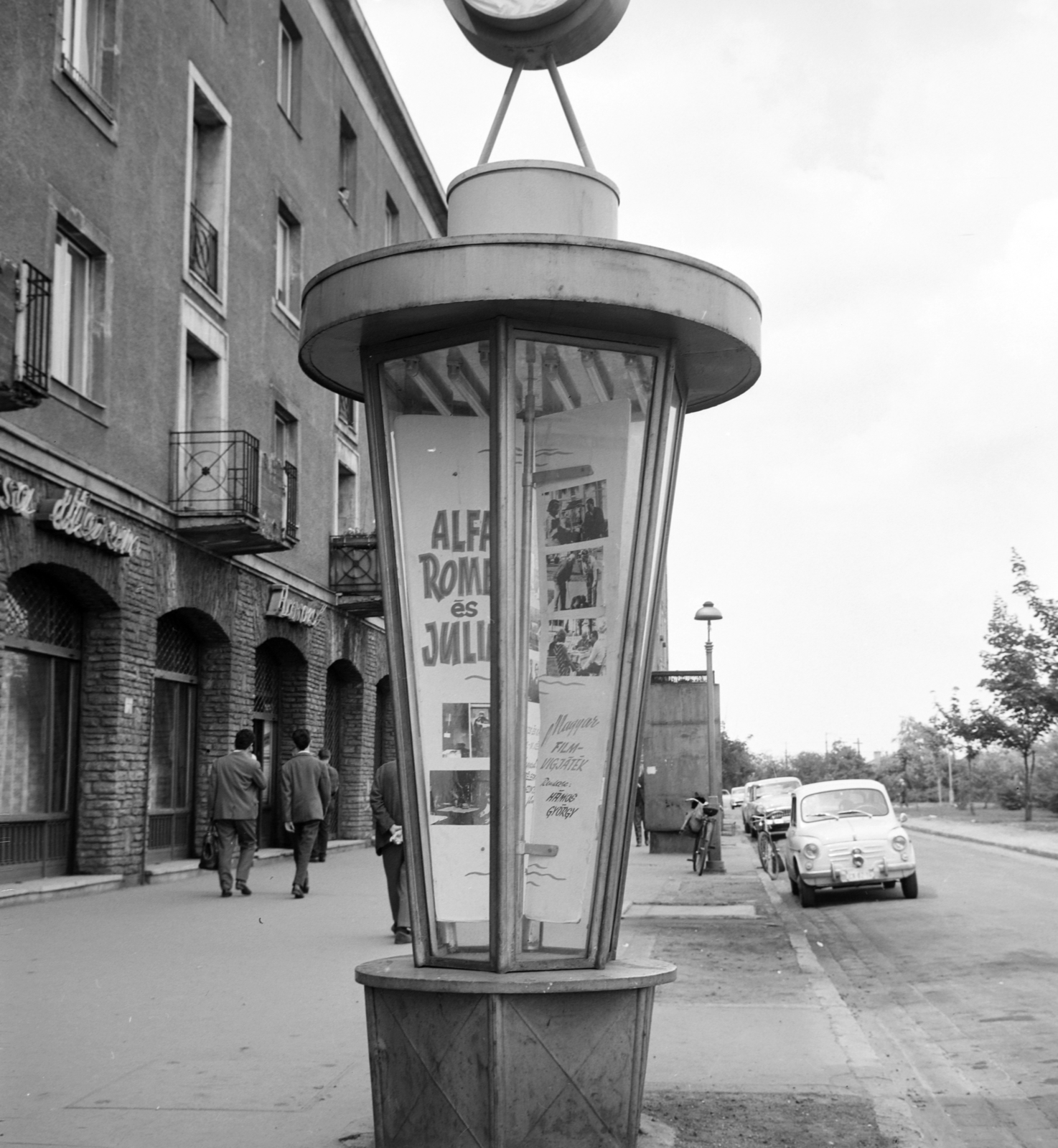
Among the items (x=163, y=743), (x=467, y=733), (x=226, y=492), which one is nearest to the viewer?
(x=467, y=733)

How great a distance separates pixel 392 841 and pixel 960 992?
15.0ft

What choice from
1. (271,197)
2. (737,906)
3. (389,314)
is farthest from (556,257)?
(271,197)

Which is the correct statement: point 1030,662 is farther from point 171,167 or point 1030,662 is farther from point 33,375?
point 33,375

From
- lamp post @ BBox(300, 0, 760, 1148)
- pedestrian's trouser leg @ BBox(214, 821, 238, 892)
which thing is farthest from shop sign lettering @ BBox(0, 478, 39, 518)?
lamp post @ BBox(300, 0, 760, 1148)

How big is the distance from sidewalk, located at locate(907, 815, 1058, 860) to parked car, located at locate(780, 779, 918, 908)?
1033cm

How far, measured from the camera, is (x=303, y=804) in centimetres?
1578

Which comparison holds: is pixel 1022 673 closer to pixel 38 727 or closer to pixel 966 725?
pixel 966 725

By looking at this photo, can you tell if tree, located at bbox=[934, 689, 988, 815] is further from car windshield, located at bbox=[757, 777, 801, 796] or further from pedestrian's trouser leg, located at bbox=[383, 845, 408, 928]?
pedestrian's trouser leg, located at bbox=[383, 845, 408, 928]

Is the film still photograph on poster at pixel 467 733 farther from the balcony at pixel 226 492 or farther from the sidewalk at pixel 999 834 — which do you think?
the sidewalk at pixel 999 834

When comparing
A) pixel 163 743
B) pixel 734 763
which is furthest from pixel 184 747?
pixel 734 763

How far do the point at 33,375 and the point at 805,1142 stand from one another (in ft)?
37.0

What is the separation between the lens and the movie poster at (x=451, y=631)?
18.1 feet

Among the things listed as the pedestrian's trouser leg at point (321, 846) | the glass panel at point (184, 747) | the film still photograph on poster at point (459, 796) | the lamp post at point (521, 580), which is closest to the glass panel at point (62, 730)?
the glass panel at point (184, 747)

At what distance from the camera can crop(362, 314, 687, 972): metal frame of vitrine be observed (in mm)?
5238
